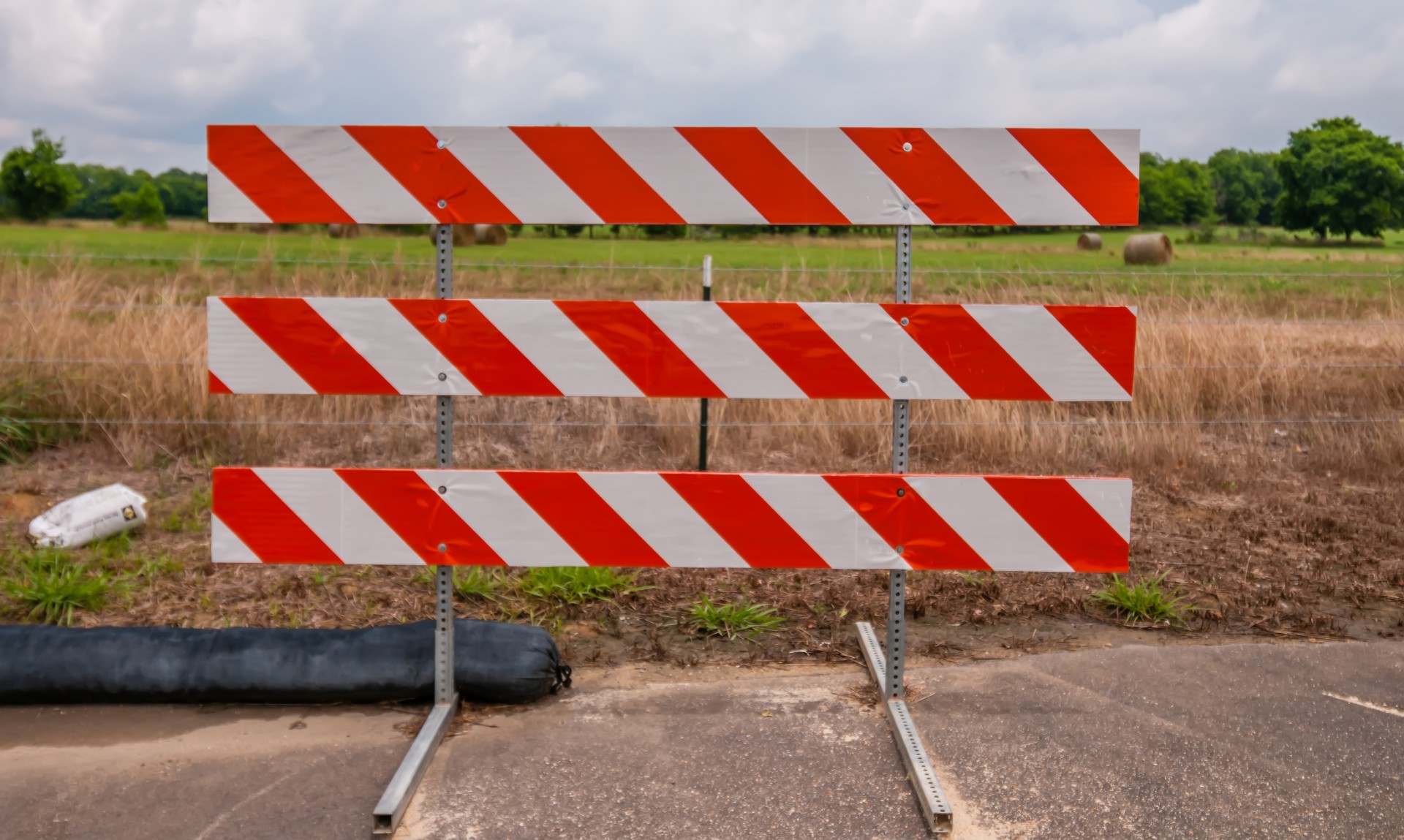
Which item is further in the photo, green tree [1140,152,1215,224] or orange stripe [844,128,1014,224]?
green tree [1140,152,1215,224]

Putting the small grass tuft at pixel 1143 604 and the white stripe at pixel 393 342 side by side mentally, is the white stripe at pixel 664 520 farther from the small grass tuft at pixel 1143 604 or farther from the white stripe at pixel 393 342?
the small grass tuft at pixel 1143 604

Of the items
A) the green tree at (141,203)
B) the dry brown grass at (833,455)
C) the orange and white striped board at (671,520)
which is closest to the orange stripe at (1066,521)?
the orange and white striped board at (671,520)

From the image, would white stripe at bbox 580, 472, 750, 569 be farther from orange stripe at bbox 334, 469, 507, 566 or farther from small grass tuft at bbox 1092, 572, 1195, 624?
small grass tuft at bbox 1092, 572, 1195, 624

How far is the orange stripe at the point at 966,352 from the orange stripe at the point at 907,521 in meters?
0.39

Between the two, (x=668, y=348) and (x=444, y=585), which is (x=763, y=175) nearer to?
(x=668, y=348)

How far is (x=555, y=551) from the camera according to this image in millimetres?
3729

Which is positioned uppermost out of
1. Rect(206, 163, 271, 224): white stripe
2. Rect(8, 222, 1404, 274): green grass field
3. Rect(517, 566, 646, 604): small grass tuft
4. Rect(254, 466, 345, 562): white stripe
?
Rect(8, 222, 1404, 274): green grass field

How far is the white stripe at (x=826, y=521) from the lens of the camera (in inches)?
147

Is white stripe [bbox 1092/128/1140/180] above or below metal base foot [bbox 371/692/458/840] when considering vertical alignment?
above

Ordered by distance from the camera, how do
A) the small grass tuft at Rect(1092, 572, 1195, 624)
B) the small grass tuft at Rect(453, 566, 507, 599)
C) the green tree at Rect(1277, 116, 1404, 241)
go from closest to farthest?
the small grass tuft at Rect(1092, 572, 1195, 624)
the small grass tuft at Rect(453, 566, 507, 599)
the green tree at Rect(1277, 116, 1404, 241)

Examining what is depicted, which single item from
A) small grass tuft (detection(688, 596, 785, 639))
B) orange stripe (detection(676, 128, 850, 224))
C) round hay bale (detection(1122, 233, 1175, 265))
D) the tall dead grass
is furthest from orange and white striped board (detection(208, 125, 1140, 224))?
round hay bale (detection(1122, 233, 1175, 265))

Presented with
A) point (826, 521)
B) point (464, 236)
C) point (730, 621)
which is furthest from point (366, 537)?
point (464, 236)

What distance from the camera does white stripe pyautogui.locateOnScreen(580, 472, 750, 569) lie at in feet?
12.2

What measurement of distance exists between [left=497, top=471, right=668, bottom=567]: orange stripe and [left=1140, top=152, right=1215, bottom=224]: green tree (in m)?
107
